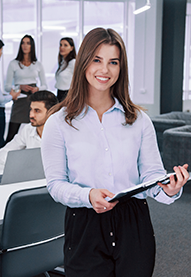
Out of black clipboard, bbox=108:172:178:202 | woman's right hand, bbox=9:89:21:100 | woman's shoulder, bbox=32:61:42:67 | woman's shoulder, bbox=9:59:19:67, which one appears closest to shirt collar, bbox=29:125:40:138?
woman's right hand, bbox=9:89:21:100

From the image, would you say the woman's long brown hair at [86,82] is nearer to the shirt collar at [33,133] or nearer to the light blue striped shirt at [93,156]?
the light blue striped shirt at [93,156]

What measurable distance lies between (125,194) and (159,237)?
6.70ft

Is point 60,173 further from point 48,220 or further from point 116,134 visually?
point 48,220

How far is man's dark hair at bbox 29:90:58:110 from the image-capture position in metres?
4.06

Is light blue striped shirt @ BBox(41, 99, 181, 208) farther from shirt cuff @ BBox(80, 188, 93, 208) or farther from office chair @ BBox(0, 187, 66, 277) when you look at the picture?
office chair @ BBox(0, 187, 66, 277)

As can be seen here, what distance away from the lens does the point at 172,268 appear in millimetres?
2357

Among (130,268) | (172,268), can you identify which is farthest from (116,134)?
(172,268)

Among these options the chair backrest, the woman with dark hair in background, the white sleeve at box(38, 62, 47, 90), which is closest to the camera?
the chair backrest

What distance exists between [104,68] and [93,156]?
330mm

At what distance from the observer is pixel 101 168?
1.19 meters

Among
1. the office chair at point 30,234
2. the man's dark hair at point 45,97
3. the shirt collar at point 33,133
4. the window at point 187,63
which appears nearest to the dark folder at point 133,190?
the office chair at point 30,234

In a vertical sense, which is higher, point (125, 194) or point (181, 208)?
point (125, 194)

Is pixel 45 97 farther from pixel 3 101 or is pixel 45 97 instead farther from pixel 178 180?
pixel 178 180

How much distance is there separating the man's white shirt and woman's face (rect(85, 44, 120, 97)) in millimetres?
1920
